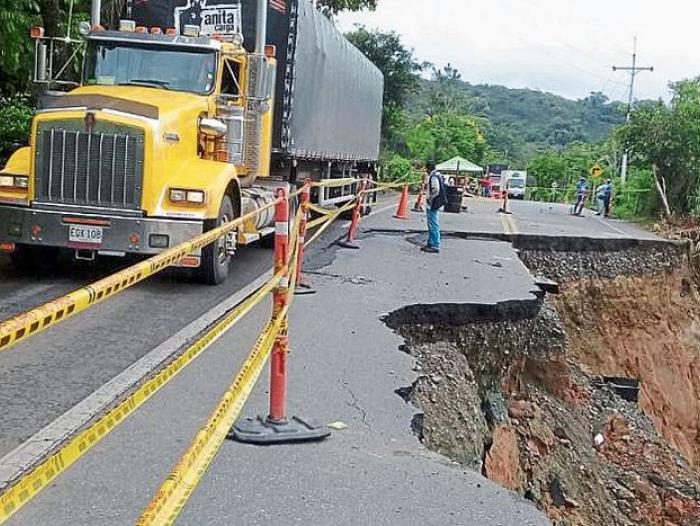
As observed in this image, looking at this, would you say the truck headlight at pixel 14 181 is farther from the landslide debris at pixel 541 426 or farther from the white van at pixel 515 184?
the white van at pixel 515 184

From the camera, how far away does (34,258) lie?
10.8 metres

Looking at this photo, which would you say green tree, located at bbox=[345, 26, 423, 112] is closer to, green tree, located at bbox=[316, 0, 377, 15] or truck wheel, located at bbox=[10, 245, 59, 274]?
green tree, located at bbox=[316, 0, 377, 15]

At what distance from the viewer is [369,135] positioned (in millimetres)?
23703

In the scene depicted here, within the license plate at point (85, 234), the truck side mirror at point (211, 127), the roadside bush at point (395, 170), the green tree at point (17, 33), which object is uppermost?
the green tree at point (17, 33)

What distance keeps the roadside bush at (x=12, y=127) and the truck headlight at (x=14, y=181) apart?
556 cm

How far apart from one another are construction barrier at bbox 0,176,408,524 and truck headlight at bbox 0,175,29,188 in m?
4.64

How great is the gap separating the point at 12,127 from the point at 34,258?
18.3ft

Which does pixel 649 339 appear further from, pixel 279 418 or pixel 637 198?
pixel 279 418

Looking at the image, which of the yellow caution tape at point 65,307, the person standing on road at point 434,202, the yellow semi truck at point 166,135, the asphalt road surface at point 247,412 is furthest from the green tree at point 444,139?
the yellow caution tape at point 65,307

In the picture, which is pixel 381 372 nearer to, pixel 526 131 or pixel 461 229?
pixel 461 229

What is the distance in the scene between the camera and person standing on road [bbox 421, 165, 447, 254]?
15.7m

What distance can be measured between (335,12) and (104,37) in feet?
62.9

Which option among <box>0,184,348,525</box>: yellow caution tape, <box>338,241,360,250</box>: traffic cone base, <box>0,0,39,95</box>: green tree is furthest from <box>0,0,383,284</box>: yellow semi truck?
<box>0,184,348,525</box>: yellow caution tape

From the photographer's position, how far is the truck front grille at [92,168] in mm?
9844
